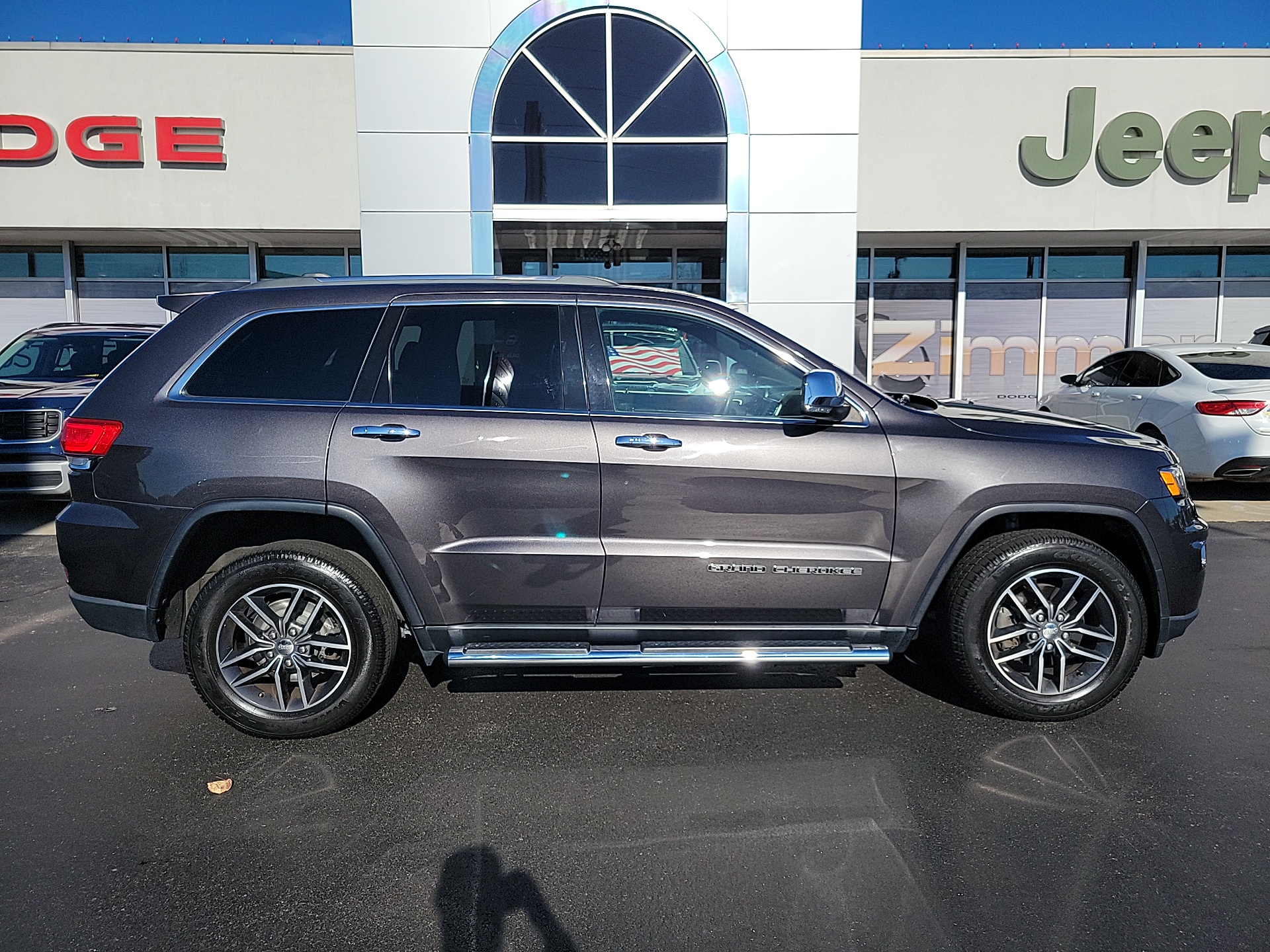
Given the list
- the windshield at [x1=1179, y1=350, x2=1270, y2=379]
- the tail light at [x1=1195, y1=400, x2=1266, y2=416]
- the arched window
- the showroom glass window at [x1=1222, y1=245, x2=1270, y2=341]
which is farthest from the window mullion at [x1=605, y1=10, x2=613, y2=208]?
the showroom glass window at [x1=1222, y1=245, x2=1270, y2=341]

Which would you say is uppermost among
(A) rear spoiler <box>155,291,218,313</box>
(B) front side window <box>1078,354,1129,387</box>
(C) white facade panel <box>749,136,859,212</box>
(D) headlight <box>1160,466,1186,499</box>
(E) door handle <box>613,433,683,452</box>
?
(C) white facade panel <box>749,136,859,212</box>

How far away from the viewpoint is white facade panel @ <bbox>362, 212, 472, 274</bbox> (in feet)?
38.2

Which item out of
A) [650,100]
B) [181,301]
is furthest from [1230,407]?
[181,301]

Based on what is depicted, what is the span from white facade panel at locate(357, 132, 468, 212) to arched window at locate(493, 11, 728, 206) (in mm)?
538

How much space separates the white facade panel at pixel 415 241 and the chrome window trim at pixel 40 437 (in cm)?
469

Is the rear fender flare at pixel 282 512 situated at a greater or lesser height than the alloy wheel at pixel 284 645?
greater

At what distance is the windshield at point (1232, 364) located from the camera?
8289mm

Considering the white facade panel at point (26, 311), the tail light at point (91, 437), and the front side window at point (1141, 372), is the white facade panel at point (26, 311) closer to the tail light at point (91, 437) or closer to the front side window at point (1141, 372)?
the tail light at point (91, 437)

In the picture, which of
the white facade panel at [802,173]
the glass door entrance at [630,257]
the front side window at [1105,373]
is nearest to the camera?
the front side window at [1105,373]

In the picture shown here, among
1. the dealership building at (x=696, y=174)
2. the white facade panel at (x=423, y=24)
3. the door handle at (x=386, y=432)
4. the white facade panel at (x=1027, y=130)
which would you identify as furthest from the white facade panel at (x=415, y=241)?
the door handle at (x=386, y=432)

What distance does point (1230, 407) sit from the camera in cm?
807

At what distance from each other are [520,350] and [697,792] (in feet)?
6.28

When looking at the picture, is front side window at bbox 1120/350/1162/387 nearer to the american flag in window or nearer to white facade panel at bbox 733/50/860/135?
white facade panel at bbox 733/50/860/135

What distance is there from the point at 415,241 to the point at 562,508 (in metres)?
9.24
